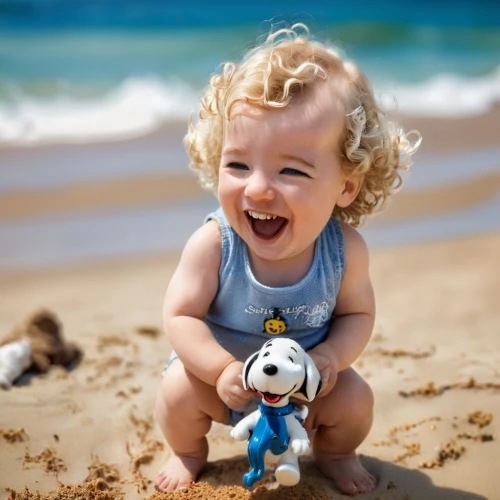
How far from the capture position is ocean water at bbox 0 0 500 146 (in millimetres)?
9312

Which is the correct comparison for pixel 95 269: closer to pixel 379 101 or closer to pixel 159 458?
pixel 159 458

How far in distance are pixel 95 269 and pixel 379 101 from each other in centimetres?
251

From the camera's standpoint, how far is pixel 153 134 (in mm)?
8203

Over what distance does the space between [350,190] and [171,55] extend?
1196cm

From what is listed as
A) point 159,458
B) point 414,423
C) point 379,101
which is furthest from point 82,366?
point 379,101

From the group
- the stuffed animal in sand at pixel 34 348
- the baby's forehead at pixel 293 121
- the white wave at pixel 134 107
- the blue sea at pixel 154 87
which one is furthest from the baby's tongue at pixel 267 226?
the white wave at pixel 134 107

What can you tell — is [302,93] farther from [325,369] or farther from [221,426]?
[221,426]

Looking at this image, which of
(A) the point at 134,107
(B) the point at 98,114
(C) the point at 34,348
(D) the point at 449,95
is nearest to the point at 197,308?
(C) the point at 34,348

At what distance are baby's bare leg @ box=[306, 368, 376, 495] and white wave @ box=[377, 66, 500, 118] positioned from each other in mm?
7147

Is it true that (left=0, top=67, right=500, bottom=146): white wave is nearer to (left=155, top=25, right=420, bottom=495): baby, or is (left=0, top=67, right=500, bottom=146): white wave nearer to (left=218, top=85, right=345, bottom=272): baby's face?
(left=155, top=25, right=420, bottom=495): baby

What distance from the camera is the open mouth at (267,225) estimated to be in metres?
2.52

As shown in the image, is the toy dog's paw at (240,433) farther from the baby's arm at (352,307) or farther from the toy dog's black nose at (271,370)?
the baby's arm at (352,307)

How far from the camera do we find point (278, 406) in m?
2.26

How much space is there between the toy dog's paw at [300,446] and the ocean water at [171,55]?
1628 millimetres
